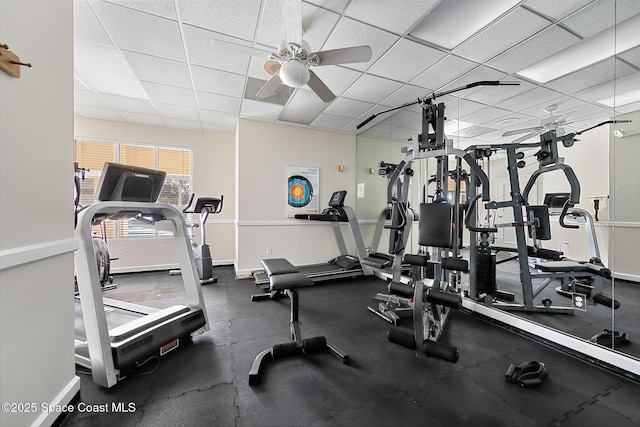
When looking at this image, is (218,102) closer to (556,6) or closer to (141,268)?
(141,268)

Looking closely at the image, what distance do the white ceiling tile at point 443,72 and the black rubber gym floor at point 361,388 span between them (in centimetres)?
306

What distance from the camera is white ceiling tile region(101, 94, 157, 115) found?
3.83 m

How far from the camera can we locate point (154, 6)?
2074 millimetres

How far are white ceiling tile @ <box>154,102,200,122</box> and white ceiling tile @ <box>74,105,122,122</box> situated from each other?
0.90 meters

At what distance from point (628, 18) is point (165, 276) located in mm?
6880

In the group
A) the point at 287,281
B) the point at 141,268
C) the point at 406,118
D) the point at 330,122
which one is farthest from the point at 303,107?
the point at 141,268

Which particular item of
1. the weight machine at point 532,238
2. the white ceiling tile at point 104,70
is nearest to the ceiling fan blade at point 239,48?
the white ceiling tile at point 104,70

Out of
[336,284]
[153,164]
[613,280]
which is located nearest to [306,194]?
[336,284]

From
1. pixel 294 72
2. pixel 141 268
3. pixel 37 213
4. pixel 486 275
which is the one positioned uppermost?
pixel 294 72

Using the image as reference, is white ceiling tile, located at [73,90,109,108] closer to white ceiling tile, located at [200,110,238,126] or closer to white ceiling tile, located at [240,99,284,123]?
white ceiling tile, located at [200,110,238,126]

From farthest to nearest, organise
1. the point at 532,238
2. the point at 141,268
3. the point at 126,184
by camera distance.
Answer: the point at 141,268
the point at 532,238
the point at 126,184

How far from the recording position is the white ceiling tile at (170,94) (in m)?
3.46

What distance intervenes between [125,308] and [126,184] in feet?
4.88

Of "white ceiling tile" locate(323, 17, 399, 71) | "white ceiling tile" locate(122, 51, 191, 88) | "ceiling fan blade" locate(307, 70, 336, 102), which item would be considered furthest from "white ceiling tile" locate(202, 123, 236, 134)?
"white ceiling tile" locate(323, 17, 399, 71)
